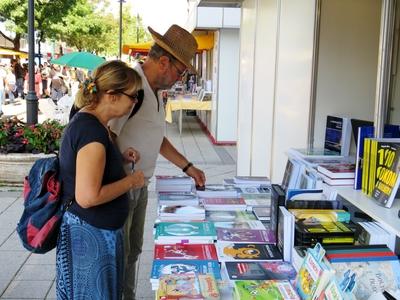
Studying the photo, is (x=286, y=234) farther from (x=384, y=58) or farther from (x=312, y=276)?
(x=384, y=58)

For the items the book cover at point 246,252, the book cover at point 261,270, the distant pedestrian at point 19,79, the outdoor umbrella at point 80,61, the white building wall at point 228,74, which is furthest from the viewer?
the distant pedestrian at point 19,79

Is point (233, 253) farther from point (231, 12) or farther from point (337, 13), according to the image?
point (231, 12)

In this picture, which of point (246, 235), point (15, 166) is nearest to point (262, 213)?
point (246, 235)

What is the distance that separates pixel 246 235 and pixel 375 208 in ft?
1.97

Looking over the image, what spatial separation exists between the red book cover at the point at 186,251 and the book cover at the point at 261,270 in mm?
139

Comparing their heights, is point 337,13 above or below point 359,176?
above

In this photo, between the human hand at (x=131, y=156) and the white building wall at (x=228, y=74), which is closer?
the human hand at (x=131, y=156)

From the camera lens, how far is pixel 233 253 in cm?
223

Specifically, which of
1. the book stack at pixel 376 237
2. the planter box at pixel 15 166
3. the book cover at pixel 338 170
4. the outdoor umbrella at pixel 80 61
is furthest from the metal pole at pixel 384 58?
the outdoor umbrella at pixel 80 61

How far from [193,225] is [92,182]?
67 cm

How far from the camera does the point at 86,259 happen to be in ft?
7.43

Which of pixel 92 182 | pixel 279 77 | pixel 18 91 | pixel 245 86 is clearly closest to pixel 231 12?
pixel 245 86

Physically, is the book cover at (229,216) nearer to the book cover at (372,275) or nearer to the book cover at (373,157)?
the book cover at (373,157)

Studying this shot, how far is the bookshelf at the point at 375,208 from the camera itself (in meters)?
2.02
